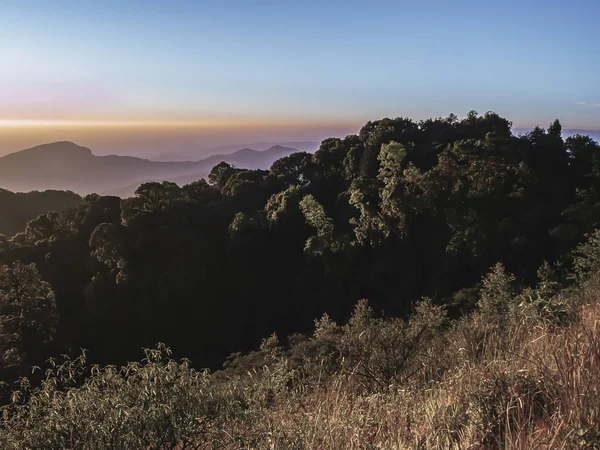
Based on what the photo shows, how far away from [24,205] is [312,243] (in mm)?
39830

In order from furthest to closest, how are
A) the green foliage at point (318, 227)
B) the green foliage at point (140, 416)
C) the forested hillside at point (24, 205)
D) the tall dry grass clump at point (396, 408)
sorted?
the forested hillside at point (24, 205)
the green foliage at point (318, 227)
the green foliage at point (140, 416)
the tall dry grass clump at point (396, 408)

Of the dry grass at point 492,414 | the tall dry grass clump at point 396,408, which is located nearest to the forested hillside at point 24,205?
the tall dry grass clump at point 396,408

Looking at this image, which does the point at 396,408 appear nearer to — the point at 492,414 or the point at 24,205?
the point at 492,414

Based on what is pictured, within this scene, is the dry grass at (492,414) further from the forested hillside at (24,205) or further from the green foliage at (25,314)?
the forested hillside at (24,205)

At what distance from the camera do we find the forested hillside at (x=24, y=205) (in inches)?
1716

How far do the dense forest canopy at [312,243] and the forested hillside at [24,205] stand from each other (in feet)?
49.0

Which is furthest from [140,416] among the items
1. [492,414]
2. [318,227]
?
[318,227]

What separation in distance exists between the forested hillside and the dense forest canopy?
14936 millimetres

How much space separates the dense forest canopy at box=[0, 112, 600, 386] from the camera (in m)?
24.0

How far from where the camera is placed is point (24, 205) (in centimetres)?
4950

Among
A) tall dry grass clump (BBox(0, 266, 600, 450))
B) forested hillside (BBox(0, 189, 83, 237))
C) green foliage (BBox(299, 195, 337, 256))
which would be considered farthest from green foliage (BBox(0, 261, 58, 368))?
forested hillside (BBox(0, 189, 83, 237))

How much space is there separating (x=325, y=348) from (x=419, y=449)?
443 inches

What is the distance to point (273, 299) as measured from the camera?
102 feet

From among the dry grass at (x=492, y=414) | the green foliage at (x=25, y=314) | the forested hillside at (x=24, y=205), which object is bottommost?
the green foliage at (x=25, y=314)
